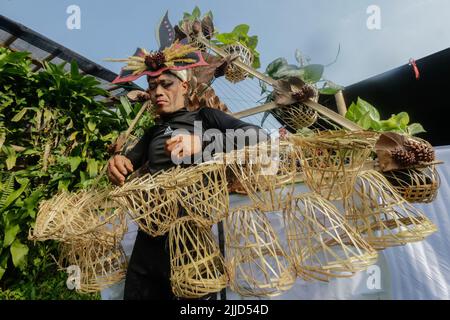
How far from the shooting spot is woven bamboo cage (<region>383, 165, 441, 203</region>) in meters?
0.82

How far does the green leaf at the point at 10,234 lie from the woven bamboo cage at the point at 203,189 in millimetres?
1110

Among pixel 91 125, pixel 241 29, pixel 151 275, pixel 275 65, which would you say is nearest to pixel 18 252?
pixel 91 125

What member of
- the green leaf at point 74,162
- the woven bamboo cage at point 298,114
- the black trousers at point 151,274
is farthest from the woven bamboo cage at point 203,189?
the green leaf at point 74,162

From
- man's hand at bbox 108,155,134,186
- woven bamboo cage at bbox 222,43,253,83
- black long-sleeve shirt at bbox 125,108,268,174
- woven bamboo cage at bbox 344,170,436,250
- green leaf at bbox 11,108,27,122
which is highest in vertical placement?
woven bamboo cage at bbox 222,43,253,83

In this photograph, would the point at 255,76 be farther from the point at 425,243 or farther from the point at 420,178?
the point at 425,243

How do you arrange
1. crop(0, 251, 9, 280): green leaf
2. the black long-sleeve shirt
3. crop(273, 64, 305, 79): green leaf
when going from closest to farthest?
the black long-sleeve shirt
crop(273, 64, 305, 79): green leaf
crop(0, 251, 9, 280): green leaf

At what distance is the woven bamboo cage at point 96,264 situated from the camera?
102 cm

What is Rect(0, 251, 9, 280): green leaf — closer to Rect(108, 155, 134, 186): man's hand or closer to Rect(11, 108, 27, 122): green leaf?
Rect(11, 108, 27, 122): green leaf

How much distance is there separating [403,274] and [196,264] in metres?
0.97

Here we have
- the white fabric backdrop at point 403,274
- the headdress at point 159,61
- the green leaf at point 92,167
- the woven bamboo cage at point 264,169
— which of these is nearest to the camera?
the woven bamboo cage at point 264,169

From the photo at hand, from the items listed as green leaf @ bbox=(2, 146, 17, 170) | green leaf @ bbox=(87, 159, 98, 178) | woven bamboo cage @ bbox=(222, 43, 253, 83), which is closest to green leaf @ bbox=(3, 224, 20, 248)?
green leaf @ bbox=(2, 146, 17, 170)

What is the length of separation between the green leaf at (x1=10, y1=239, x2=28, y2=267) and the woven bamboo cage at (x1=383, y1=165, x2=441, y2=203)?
152 centimetres

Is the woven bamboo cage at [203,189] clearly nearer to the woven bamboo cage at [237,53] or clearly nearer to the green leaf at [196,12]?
the woven bamboo cage at [237,53]

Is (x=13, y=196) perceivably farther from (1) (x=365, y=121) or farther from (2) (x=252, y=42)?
(1) (x=365, y=121)
